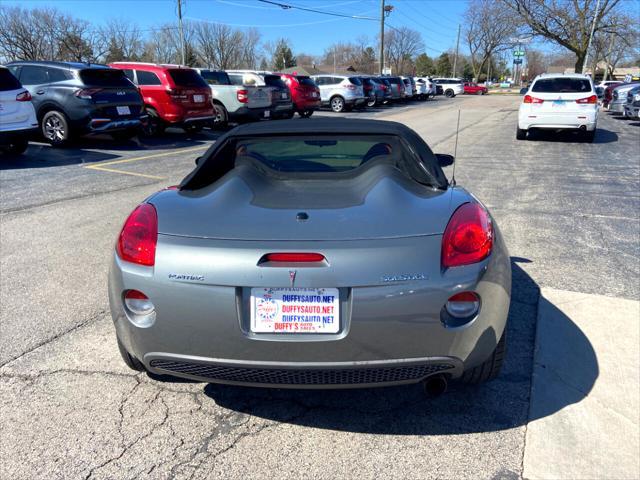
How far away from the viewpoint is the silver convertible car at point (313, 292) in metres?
2.06

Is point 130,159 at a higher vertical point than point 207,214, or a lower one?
lower

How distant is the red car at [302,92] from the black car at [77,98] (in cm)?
1024

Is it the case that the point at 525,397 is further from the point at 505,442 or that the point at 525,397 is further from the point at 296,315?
the point at 296,315

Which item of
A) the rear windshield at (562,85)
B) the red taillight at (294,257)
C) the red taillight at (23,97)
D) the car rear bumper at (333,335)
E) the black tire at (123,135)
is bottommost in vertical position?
the black tire at (123,135)

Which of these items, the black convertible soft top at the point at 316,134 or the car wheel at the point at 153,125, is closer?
the black convertible soft top at the point at 316,134

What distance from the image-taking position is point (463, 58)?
121 metres

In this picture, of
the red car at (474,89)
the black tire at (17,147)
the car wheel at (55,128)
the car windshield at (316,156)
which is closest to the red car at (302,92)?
the car wheel at (55,128)

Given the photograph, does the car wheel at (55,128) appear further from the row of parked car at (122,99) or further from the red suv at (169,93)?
the red suv at (169,93)

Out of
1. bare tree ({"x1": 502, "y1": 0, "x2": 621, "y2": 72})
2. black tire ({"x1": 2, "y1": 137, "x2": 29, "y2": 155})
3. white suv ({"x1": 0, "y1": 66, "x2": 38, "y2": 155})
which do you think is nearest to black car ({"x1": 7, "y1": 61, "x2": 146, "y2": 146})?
black tire ({"x1": 2, "y1": 137, "x2": 29, "y2": 155})

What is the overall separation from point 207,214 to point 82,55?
47.0 metres

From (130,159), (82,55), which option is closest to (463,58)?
(82,55)

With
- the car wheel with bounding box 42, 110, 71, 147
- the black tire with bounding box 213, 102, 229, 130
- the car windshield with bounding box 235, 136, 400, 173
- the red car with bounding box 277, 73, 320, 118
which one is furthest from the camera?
the red car with bounding box 277, 73, 320, 118

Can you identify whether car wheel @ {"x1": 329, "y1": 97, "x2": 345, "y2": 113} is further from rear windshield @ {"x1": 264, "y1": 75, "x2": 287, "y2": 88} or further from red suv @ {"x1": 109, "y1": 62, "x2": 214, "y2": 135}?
red suv @ {"x1": 109, "y1": 62, "x2": 214, "y2": 135}

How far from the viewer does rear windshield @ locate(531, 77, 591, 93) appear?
42.4ft
